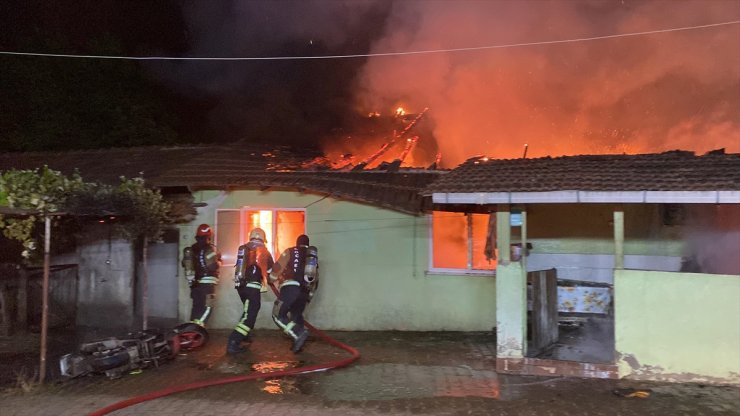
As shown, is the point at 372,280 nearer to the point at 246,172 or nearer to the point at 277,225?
the point at 277,225

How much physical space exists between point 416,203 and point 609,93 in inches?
315

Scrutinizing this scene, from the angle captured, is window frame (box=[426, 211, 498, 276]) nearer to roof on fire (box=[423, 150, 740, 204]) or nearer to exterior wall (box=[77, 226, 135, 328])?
roof on fire (box=[423, 150, 740, 204])

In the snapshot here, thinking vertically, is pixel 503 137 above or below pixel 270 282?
above

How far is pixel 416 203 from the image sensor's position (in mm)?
7984

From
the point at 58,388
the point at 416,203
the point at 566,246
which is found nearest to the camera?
the point at 58,388

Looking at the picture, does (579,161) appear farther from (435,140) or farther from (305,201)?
(435,140)

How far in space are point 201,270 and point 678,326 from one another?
6.18 m

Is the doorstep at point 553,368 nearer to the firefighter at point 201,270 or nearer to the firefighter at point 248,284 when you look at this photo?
the firefighter at point 248,284

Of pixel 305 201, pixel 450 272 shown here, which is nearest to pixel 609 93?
pixel 450 272

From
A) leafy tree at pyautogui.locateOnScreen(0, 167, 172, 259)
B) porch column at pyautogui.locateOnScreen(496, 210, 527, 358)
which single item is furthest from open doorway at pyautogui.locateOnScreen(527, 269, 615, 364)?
leafy tree at pyautogui.locateOnScreen(0, 167, 172, 259)

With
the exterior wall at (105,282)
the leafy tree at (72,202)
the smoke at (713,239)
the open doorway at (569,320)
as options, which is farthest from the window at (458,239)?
the exterior wall at (105,282)

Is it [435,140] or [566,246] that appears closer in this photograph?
[566,246]

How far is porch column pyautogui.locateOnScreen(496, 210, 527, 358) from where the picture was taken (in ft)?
20.1

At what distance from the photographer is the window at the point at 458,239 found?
8484 millimetres
